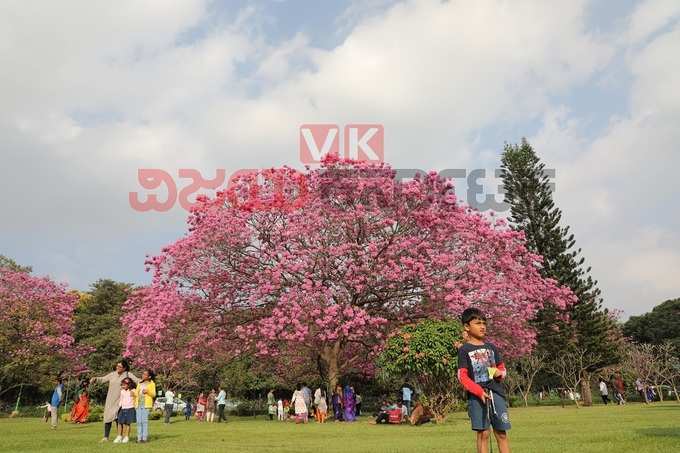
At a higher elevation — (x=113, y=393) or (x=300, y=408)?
(x=113, y=393)

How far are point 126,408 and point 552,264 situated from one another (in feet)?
102

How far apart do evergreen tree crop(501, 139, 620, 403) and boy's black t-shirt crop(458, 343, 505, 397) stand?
98.4ft

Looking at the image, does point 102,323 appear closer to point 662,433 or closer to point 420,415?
point 420,415

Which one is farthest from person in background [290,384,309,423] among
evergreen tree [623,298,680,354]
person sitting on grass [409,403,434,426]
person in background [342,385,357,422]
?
evergreen tree [623,298,680,354]

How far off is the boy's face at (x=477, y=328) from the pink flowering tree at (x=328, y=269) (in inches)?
613

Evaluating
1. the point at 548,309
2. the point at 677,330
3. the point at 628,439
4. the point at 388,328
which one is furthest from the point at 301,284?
the point at 677,330

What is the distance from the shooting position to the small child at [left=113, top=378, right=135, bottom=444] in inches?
489

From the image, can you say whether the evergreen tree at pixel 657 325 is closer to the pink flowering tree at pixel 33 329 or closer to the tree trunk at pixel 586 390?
the tree trunk at pixel 586 390

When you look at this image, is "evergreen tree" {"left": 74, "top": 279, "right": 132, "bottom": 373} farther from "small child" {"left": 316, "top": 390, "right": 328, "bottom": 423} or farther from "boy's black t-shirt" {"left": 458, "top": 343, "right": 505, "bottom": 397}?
"boy's black t-shirt" {"left": 458, "top": 343, "right": 505, "bottom": 397}

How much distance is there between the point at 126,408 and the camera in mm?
12508

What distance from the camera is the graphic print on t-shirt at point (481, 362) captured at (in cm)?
580

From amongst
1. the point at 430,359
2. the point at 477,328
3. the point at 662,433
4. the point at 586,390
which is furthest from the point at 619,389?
the point at 477,328

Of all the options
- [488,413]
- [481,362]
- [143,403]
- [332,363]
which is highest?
[332,363]

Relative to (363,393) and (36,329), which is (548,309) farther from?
(36,329)
